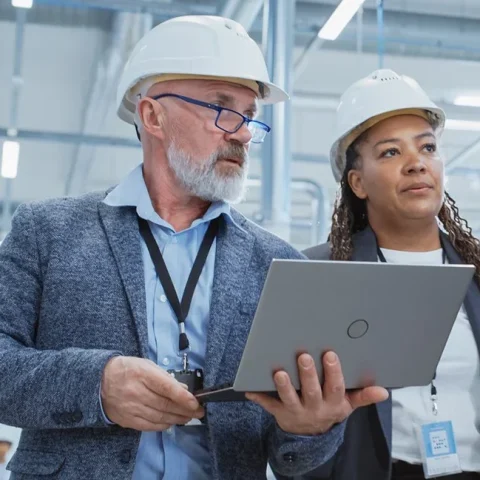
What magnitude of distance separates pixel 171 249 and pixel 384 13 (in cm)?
308

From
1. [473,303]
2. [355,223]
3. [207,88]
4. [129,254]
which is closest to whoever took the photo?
[129,254]

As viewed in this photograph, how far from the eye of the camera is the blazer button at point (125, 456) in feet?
3.89

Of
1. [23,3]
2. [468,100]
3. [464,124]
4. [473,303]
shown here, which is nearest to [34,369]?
[473,303]

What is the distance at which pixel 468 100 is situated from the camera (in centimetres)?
516

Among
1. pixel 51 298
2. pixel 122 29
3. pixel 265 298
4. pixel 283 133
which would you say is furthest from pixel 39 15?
pixel 265 298

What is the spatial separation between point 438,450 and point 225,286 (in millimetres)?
666

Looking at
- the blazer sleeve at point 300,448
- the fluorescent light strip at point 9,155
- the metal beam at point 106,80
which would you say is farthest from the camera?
the fluorescent light strip at point 9,155

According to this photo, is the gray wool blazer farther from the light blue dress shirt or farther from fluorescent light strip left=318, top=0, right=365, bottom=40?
fluorescent light strip left=318, top=0, right=365, bottom=40

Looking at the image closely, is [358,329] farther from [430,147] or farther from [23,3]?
[23,3]

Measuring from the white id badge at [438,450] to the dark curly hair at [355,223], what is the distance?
0.47 m

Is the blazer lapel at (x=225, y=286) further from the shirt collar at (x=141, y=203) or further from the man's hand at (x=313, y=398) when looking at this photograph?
the man's hand at (x=313, y=398)

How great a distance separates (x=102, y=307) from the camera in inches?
49.1

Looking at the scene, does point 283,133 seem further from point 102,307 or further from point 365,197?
point 102,307

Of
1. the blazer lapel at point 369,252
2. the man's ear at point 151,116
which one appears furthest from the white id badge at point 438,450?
the man's ear at point 151,116
